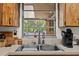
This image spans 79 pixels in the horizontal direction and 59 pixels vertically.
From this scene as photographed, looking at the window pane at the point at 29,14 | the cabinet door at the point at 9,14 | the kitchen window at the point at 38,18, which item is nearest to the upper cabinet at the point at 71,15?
the kitchen window at the point at 38,18

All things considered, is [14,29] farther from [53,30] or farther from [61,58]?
[61,58]

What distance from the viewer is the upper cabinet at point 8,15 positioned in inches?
145

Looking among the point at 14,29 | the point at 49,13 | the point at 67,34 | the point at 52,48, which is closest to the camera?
the point at 67,34

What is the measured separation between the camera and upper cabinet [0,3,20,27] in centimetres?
368

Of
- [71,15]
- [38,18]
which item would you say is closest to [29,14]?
[38,18]

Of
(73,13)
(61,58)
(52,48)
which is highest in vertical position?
(73,13)

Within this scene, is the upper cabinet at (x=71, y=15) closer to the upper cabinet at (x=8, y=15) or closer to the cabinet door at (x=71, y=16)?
the cabinet door at (x=71, y=16)

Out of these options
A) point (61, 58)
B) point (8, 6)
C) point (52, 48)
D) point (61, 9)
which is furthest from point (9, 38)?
point (61, 58)

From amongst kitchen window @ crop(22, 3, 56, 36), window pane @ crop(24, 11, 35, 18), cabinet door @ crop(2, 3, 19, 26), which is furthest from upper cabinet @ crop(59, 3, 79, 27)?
cabinet door @ crop(2, 3, 19, 26)

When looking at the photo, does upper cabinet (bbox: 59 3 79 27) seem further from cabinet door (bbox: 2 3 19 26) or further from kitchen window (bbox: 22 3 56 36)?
cabinet door (bbox: 2 3 19 26)

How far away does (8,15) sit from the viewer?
12.3ft

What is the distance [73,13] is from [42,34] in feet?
2.64

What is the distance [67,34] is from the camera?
9.63 ft

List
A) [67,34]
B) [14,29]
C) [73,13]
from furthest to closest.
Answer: [14,29], [73,13], [67,34]
